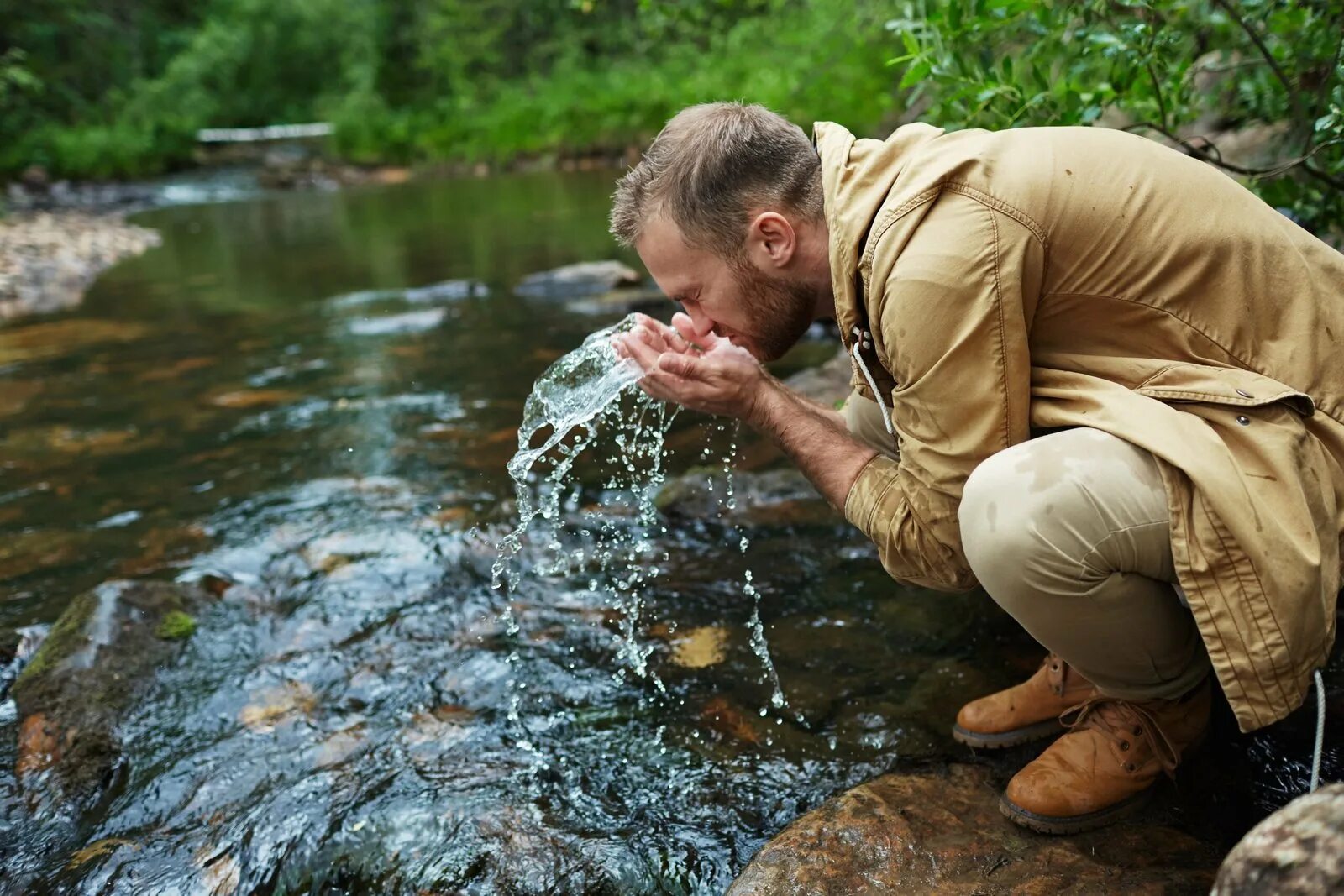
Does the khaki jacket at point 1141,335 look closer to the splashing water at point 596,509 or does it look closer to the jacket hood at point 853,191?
the jacket hood at point 853,191

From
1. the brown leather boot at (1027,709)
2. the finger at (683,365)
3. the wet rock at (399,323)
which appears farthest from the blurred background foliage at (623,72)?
the wet rock at (399,323)

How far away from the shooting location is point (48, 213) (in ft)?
53.4

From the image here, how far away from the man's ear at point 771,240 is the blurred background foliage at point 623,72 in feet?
3.43

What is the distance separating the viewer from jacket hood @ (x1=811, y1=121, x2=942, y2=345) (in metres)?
2.05

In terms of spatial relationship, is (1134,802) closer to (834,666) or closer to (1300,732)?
(1300,732)

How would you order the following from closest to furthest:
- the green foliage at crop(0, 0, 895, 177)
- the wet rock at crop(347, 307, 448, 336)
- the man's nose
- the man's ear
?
the man's ear
the man's nose
the wet rock at crop(347, 307, 448, 336)
the green foliage at crop(0, 0, 895, 177)

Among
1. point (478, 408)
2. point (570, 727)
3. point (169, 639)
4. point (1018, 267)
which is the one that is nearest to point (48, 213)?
point (478, 408)

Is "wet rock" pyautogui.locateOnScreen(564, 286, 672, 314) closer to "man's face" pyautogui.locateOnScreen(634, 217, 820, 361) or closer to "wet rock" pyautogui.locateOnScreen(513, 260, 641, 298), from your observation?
"wet rock" pyautogui.locateOnScreen(513, 260, 641, 298)

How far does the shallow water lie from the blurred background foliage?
65.8 inches

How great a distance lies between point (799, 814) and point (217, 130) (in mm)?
31920

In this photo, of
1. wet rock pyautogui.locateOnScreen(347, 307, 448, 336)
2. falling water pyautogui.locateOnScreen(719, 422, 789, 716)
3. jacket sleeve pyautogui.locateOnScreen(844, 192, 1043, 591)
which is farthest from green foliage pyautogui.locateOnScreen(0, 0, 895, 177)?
jacket sleeve pyautogui.locateOnScreen(844, 192, 1043, 591)

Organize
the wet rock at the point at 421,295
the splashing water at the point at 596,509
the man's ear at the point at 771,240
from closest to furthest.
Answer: the man's ear at the point at 771,240 → the splashing water at the point at 596,509 → the wet rock at the point at 421,295

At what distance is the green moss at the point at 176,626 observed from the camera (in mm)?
3291

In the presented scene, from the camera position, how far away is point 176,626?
333cm
